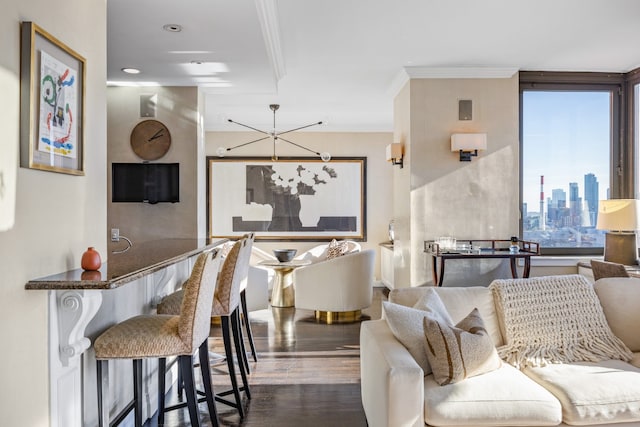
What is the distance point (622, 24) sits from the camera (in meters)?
4.07

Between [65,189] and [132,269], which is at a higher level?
[65,189]

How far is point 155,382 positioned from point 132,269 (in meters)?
1.35

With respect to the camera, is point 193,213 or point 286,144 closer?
point 193,213

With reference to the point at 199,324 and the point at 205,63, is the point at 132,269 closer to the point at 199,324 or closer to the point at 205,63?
the point at 199,324

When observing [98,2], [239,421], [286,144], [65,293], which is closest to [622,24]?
[98,2]

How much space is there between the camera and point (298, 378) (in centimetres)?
368

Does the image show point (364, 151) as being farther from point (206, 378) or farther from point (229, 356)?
point (206, 378)

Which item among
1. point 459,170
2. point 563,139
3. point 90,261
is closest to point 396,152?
point 459,170

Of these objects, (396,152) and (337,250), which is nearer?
(396,152)

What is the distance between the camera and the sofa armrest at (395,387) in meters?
2.06

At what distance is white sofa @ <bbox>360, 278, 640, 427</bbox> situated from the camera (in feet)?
6.81

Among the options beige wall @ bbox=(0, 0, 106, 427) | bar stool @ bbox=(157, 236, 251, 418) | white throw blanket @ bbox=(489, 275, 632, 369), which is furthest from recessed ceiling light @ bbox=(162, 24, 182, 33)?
white throw blanket @ bbox=(489, 275, 632, 369)

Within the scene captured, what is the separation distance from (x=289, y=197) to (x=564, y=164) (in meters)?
4.18

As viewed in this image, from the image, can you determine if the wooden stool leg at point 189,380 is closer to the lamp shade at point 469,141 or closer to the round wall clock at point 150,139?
the round wall clock at point 150,139
